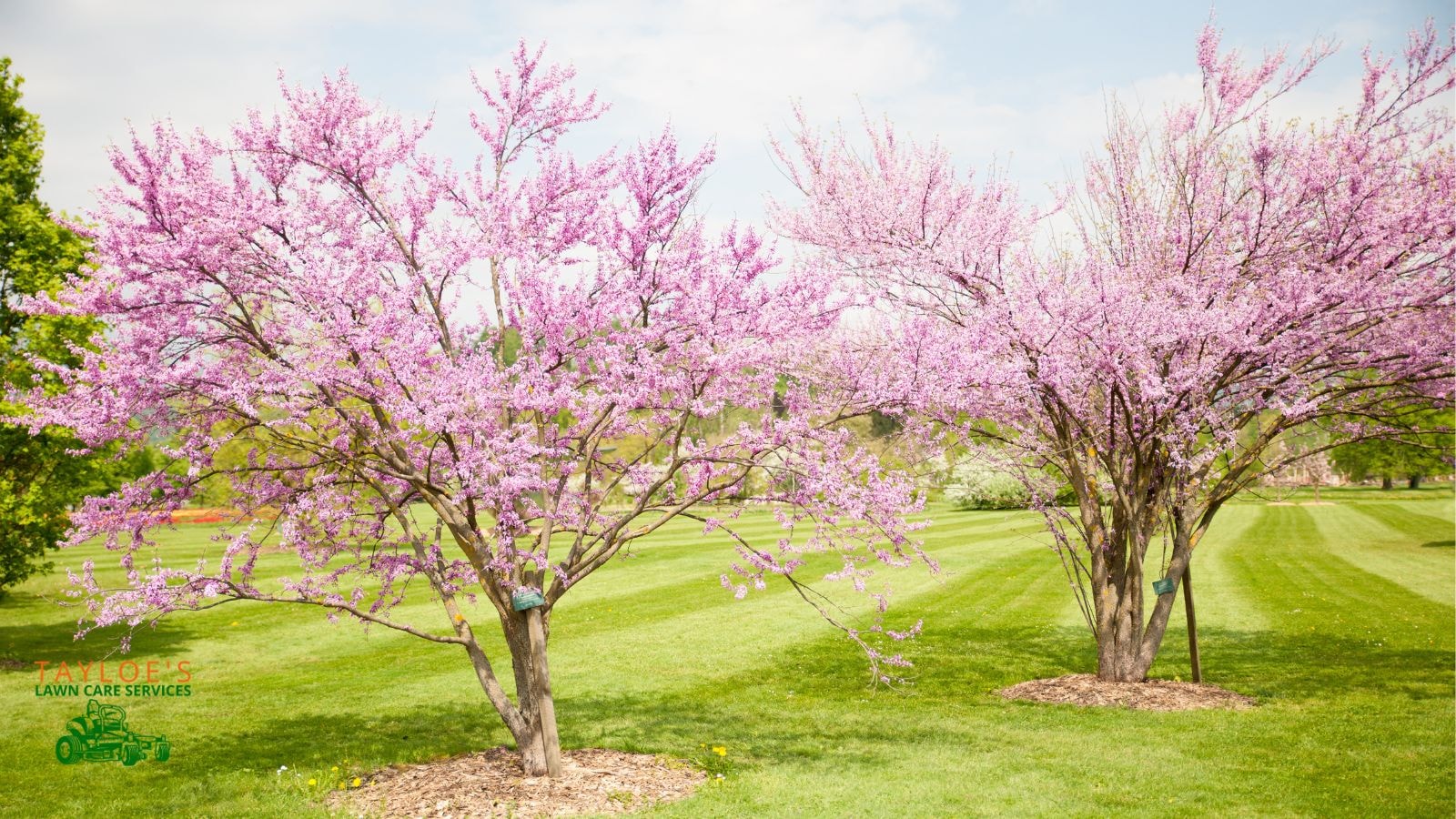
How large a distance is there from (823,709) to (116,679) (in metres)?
10.7

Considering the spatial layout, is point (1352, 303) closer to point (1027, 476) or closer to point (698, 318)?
point (1027, 476)

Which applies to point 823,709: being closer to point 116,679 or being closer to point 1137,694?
point 1137,694

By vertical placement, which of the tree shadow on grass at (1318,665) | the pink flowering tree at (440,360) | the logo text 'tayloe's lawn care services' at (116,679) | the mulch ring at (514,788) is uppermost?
the pink flowering tree at (440,360)

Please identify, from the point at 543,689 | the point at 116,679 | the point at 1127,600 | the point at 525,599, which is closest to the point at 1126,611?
the point at 1127,600

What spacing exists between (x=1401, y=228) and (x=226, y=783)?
13074 mm

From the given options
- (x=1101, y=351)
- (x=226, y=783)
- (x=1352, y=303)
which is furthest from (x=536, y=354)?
(x=1352, y=303)

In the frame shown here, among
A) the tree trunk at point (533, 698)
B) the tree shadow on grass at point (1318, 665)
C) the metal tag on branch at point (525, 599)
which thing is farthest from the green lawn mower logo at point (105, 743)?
→ the tree shadow on grass at point (1318, 665)

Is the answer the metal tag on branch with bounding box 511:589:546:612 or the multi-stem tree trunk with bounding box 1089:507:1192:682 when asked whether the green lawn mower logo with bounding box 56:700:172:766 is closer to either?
the metal tag on branch with bounding box 511:589:546:612

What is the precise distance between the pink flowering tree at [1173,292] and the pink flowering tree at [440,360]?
2.03m

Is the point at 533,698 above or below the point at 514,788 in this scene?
above

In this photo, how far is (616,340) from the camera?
328 inches

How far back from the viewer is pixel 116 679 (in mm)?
14703

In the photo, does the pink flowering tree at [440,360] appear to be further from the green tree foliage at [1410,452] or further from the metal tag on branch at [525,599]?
the green tree foliage at [1410,452]

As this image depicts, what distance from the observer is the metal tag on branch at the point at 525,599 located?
27.1 feet
